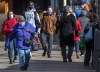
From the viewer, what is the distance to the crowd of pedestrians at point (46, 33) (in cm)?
1362

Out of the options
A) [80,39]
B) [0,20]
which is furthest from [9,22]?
[0,20]

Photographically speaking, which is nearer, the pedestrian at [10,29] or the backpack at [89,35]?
the backpack at [89,35]

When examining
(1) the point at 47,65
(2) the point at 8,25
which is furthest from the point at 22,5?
(1) the point at 47,65

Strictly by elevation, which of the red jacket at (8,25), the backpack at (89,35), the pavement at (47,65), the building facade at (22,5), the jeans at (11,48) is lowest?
the pavement at (47,65)

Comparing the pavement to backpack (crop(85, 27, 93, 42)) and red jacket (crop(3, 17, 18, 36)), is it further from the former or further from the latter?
red jacket (crop(3, 17, 18, 36))

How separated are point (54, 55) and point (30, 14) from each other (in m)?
1.96

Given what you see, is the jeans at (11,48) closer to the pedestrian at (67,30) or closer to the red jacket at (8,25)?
the red jacket at (8,25)

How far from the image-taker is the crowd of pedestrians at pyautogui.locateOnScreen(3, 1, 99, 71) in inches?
536

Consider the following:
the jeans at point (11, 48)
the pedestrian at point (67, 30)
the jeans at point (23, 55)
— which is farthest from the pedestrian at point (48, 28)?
the jeans at point (23, 55)

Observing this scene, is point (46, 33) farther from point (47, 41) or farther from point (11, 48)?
point (11, 48)

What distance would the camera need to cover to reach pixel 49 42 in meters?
17.4

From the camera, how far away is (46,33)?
1747cm

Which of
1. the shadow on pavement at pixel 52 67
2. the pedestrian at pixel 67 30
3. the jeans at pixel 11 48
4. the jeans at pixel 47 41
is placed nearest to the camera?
the shadow on pavement at pixel 52 67

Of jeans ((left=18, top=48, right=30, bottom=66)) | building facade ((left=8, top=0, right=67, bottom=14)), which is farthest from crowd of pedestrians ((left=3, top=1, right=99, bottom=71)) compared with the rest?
building facade ((left=8, top=0, right=67, bottom=14))
